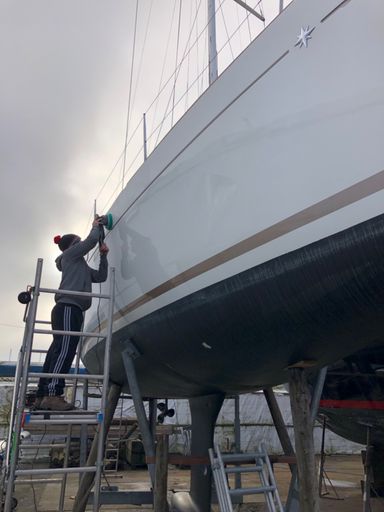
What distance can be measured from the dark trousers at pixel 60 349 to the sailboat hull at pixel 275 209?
48 centimetres

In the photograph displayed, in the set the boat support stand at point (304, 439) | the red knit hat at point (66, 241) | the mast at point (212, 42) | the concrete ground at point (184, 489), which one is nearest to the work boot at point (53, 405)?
the red knit hat at point (66, 241)

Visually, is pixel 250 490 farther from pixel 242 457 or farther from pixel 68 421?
pixel 68 421

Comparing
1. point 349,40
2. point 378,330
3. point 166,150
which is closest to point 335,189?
point 349,40

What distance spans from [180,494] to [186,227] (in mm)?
3104

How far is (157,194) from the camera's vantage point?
3.07 m

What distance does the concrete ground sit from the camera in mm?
6594

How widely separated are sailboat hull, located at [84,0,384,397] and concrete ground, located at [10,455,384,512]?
3570 mm

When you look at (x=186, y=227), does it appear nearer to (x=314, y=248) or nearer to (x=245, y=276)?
(x=245, y=276)

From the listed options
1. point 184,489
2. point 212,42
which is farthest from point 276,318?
point 184,489

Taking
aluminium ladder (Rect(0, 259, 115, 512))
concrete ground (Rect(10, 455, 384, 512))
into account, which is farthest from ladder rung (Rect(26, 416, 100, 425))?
concrete ground (Rect(10, 455, 384, 512))

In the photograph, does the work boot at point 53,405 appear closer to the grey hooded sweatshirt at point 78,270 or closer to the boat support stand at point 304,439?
the grey hooded sweatshirt at point 78,270

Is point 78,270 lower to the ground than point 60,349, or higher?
higher

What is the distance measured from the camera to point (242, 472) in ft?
9.80

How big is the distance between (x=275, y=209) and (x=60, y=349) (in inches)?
72.8
